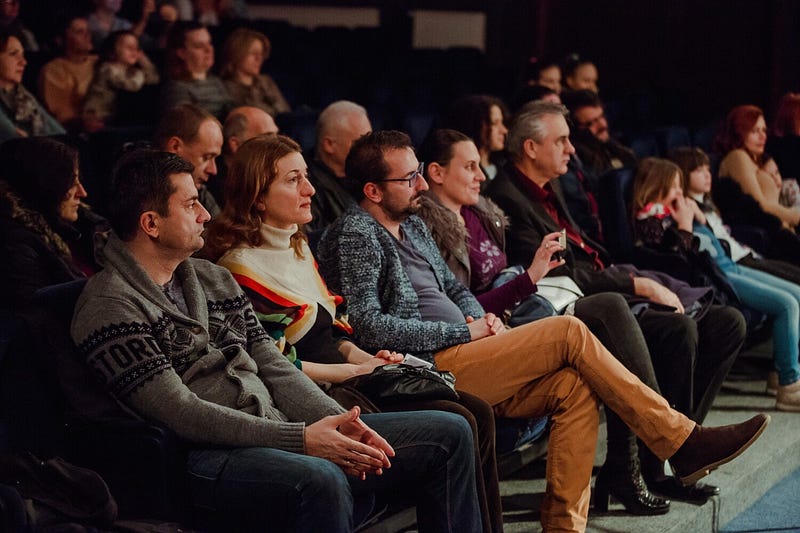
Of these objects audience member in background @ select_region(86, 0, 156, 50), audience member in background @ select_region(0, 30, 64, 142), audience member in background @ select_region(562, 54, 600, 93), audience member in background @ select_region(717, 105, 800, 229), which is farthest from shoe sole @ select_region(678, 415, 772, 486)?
audience member in background @ select_region(86, 0, 156, 50)

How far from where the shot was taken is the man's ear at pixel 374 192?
9.16 ft

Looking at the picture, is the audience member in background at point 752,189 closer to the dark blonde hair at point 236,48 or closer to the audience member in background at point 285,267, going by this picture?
the dark blonde hair at point 236,48

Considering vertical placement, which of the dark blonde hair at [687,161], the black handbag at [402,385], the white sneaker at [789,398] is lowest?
the white sneaker at [789,398]

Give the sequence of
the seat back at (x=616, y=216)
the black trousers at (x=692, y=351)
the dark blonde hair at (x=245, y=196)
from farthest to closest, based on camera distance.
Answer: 1. the seat back at (x=616, y=216)
2. the black trousers at (x=692, y=351)
3. the dark blonde hair at (x=245, y=196)

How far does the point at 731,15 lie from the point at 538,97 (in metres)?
2.92

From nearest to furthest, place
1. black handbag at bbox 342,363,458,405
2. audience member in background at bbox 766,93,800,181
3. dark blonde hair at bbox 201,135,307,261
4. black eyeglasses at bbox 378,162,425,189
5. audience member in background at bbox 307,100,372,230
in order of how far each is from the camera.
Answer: black handbag at bbox 342,363,458,405, dark blonde hair at bbox 201,135,307,261, black eyeglasses at bbox 378,162,425,189, audience member in background at bbox 307,100,372,230, audience member in background at bbox 766,93,800,181

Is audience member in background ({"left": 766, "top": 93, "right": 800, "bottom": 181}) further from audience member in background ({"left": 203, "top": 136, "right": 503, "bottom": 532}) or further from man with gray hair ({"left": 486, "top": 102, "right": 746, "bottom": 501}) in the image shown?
audience member in background ({"left": 203, "top": 136, "right": 503, "bottom": 532})

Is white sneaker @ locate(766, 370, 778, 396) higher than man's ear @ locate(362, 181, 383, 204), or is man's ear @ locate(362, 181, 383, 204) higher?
man's ear @ locate(362, 181, 383, 204)

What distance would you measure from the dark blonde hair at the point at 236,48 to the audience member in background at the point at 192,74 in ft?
0.63

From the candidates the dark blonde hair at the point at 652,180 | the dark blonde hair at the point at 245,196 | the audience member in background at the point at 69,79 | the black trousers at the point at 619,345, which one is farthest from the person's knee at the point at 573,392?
the audience member in background at the point at 69,79

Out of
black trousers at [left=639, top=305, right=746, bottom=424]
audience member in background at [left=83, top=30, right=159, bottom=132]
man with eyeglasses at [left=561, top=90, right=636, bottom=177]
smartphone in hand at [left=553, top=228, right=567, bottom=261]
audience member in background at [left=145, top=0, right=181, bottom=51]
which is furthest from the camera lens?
audience member in background at [left=145, top=0, right=181, bottom=51]

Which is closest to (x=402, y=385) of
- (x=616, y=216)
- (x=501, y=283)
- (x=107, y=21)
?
(x=501, y=283)

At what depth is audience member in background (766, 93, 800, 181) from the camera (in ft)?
16.8

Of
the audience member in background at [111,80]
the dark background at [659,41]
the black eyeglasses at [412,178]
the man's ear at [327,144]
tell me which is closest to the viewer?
the black eyeglasses at [412,178]
